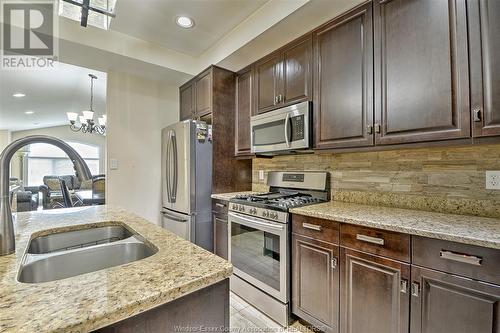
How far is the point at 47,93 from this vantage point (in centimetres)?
511

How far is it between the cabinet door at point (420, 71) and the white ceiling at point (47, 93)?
4.18 metres

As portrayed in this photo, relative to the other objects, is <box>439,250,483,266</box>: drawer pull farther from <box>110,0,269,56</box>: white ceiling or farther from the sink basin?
<box>110,0,269,56</box>: white ceiling

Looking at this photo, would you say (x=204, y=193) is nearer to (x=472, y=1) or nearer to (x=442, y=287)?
(x=442, y=287)

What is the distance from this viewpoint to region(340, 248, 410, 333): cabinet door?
1.28 metres

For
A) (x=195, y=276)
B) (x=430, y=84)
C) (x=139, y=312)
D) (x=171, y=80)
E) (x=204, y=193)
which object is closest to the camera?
(x=139, y=312)

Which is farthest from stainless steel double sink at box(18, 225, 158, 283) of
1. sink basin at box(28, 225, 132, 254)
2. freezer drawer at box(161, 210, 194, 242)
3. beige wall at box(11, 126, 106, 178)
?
beige wall at box(11, 126, 106, 178)

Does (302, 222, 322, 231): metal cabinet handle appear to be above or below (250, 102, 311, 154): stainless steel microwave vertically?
below

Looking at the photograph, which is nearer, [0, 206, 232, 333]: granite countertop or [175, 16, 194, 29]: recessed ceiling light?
[0, 206, 232, 333]: granite countertop

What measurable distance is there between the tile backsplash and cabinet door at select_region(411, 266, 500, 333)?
623mm

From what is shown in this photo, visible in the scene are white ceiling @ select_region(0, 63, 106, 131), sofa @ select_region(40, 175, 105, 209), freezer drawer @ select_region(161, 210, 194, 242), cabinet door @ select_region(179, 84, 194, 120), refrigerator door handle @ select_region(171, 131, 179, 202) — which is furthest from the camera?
sofa @ select_region(40, 175, 105, 209)

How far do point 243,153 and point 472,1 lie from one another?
2093 millimetres

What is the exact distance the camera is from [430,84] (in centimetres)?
142

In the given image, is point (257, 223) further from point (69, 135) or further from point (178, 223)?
point (69, 135)


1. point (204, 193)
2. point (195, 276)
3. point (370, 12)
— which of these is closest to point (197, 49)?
point (204, 193)
